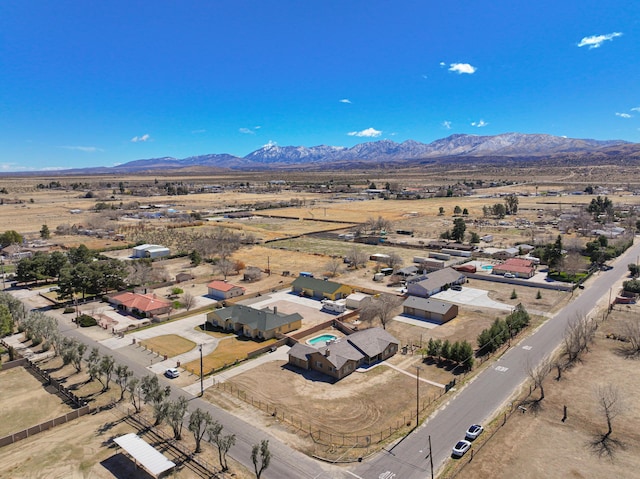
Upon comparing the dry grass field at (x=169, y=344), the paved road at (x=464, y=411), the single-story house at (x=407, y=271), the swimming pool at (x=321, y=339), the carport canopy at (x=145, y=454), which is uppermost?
the single-story house at (x=407, y=271)

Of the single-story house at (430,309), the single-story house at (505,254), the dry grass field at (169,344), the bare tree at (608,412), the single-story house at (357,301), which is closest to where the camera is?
the bare tree at (608,412)

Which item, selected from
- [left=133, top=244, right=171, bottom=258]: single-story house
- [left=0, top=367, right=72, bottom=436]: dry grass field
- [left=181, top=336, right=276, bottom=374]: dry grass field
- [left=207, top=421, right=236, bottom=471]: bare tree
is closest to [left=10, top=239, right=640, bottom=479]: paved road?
[left=207, top=421, right=236, bottom=471]: bare tree

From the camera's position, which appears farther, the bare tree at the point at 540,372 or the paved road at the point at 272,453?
the bare tree at the point at 540,372

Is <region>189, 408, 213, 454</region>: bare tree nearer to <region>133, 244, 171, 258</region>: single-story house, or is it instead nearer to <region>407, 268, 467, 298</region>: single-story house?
<region>407, 268, 467, 298</region>: single-story house

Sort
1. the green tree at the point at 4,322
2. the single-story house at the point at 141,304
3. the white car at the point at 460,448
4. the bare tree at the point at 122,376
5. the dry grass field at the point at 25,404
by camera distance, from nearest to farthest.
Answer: the white car at the point at 460,448, the dry grass field at the point at 25,404, the bare tree at the point at 122,376, the green tree at the point at 4,322, the single-story house at the point at 141,304

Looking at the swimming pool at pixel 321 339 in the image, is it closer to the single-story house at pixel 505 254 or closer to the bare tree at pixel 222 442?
the bare tree at pixel 222 442

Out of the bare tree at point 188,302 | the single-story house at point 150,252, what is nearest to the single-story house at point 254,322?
the bare tree at point 188,302

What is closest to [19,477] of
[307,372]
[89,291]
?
[307,372]

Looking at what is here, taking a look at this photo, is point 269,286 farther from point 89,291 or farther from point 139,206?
point 139,206
